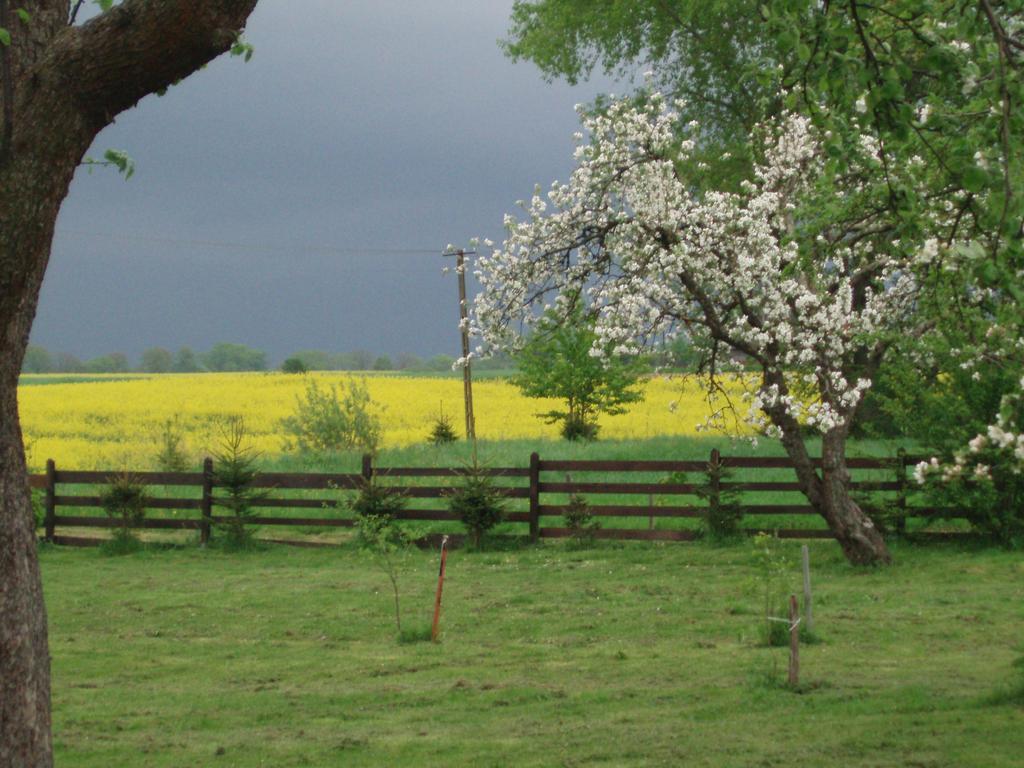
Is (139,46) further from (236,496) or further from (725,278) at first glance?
(236,496)

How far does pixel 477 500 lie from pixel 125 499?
7.00 meters

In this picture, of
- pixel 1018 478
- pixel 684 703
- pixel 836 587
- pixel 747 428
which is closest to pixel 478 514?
pixel 747 428

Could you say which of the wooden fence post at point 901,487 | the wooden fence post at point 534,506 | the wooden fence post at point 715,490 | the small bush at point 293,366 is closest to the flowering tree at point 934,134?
the wooden fence post at point 901,487

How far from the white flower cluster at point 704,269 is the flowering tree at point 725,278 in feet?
0.08

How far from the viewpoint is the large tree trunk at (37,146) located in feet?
16.5

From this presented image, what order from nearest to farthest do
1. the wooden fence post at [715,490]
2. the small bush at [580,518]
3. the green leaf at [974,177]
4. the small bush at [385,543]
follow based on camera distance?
the green leaf at [974,177], the small bush at [385,543], the wooden fence post at [715,490], the small bush at [580,518]

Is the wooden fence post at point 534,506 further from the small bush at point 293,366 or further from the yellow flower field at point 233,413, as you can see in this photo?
the small bush at point 293,366

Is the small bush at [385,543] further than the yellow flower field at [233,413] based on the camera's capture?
No

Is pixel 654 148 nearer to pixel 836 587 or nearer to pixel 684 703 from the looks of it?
pixel 836 587

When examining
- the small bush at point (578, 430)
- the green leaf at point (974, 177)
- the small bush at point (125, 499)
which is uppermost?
the green leaf at point (974, 177)

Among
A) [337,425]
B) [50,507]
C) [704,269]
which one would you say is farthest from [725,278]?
[337,425]

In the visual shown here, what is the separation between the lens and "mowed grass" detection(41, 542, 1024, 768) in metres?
7.56

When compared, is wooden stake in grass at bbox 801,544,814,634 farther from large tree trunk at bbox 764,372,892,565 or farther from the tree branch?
the tree branch

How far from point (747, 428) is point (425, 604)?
5.32 metres
